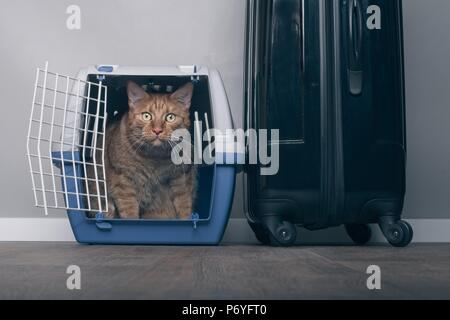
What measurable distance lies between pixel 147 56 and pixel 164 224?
25.9 inches

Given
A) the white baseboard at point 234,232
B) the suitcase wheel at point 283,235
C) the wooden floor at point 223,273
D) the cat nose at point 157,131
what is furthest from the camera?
the white baseboard at point 234,232

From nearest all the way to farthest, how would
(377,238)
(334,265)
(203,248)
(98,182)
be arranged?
(334,265) < (203,248) < (98,182) < (377,238)

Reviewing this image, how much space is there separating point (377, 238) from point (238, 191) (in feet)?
1.52

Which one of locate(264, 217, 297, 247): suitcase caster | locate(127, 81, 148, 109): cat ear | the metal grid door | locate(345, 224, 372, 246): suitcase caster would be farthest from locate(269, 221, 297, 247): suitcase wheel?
locate(127, 81, 148, 109): cat ear

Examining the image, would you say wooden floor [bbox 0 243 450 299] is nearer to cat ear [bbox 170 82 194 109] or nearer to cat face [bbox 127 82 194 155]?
cat face [bbox 127 82 194 155]

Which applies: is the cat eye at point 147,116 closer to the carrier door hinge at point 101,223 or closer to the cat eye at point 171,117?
the cat eye at point 171,117

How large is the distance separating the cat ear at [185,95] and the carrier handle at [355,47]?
0.48 metres

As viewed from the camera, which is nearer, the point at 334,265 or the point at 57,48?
the point at 334,265

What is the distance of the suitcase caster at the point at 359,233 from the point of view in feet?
7.16

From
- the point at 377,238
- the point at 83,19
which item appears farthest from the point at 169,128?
the point at 377,238

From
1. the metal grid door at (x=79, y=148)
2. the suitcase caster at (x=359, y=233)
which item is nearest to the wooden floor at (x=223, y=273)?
the metal grid door at (x=79, y=148)

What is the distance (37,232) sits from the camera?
232 cm

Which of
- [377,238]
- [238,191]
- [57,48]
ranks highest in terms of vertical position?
[57,48]

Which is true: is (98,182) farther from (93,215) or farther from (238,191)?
(238,191)
